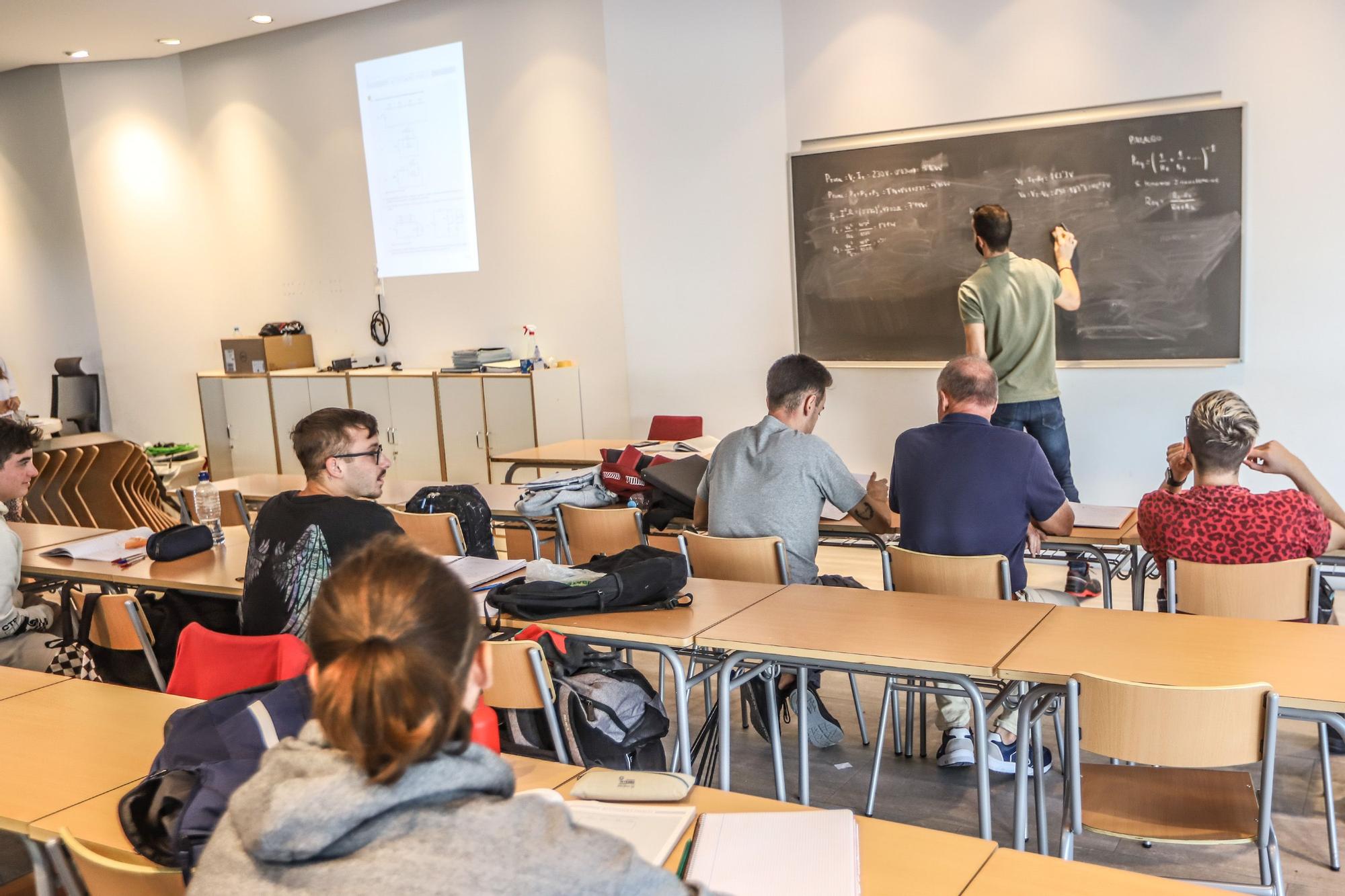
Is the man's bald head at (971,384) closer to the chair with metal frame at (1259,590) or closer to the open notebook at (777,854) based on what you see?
the chair with metal frame at (1259,590)

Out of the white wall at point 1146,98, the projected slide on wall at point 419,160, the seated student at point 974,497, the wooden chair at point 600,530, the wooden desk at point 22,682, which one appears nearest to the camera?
the wooden desk at point 22,682

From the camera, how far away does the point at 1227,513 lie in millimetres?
2842

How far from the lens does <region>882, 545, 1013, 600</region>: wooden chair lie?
9.52ft

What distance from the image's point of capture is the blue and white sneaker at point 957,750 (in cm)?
321

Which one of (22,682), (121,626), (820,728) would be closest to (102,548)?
(121,626)

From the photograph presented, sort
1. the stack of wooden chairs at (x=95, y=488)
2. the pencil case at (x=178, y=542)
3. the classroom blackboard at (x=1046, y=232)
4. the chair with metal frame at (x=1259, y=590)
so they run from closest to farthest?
the chair with metal frame at (x=1259, y=590) → the pencil case at (x=178, y=542) → the classroom blackboard at (x=1046, y=232) → the stack of wooden chairs at (x=95, y=488)

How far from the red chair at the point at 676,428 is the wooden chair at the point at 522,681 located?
347 centimetres

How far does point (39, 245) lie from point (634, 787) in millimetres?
9129

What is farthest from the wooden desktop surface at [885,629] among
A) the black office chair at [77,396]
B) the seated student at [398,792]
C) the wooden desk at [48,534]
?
the black office chair at [77,396]

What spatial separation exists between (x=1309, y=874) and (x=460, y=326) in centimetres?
613

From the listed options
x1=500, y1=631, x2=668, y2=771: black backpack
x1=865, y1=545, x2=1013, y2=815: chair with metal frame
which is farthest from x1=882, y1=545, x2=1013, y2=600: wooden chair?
x1=500, y1=631, x2=668, y2=771: black backpack

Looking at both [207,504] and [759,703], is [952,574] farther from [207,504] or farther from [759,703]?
[207,504]

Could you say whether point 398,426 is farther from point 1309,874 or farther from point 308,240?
point 1309,874

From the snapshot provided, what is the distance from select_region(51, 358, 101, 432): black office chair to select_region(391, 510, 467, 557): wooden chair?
6034mm
